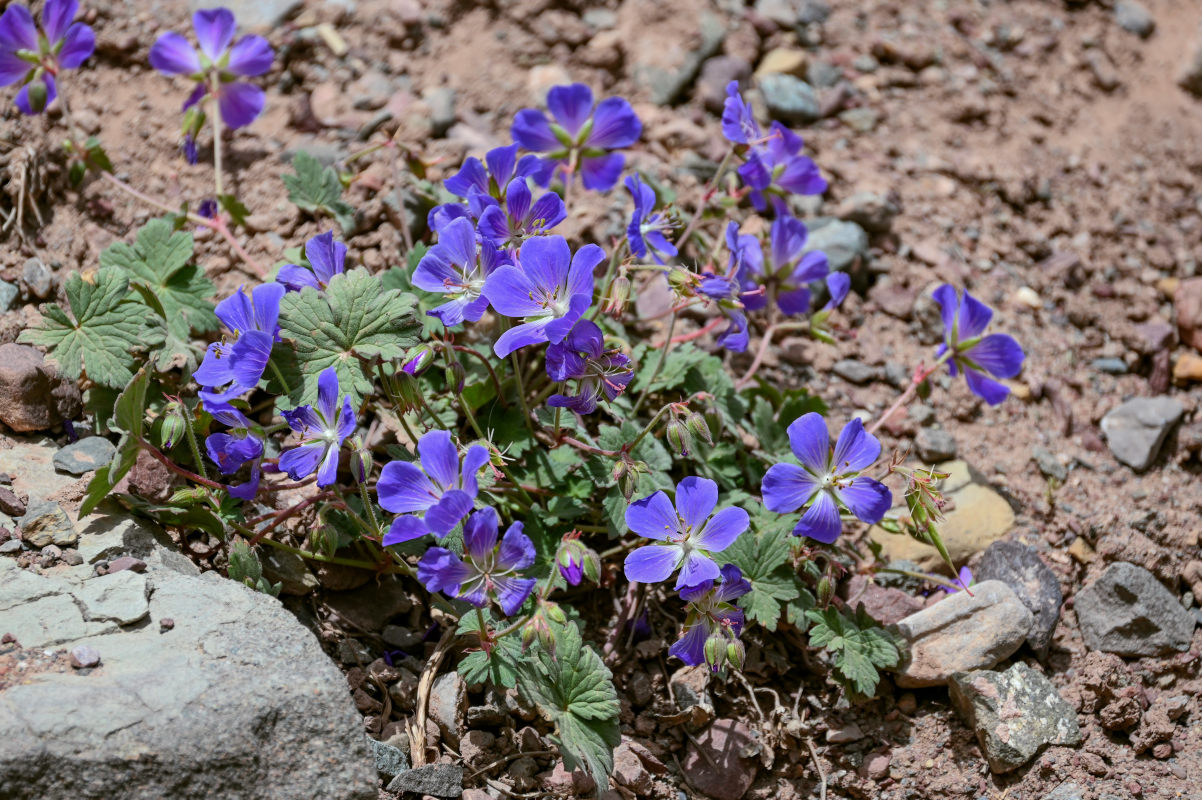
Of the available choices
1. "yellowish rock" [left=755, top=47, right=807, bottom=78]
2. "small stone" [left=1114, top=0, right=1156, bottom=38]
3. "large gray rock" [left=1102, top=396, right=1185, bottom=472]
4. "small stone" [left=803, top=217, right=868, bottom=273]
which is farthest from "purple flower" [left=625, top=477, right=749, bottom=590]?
"small stone" [left=1114, top=0, right=1156, bottom=38]

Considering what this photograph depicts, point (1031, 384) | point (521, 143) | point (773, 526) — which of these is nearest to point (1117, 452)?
point (1031, 384)

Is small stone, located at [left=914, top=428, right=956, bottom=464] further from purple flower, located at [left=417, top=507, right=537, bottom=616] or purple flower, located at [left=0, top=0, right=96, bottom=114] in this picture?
purple flower, located at [left=0, top=0, right=96, bottom=114]

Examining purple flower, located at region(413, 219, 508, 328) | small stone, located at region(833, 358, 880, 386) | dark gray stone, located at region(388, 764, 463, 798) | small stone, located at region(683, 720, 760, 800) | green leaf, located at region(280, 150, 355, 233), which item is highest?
purple flower, located at region(413, 219, 508, 328)

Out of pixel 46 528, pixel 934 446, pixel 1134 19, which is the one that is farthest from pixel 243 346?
pixel 1134 19

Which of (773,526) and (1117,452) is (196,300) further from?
(1117,452)

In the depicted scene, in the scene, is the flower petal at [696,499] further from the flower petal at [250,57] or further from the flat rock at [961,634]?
the flower petal at [250,57]

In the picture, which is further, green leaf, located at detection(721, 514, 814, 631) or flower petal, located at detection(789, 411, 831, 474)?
green leaf, located at detection(721, 514, 814, 631)

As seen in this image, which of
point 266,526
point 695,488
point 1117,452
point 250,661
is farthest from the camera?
point 1117,452
